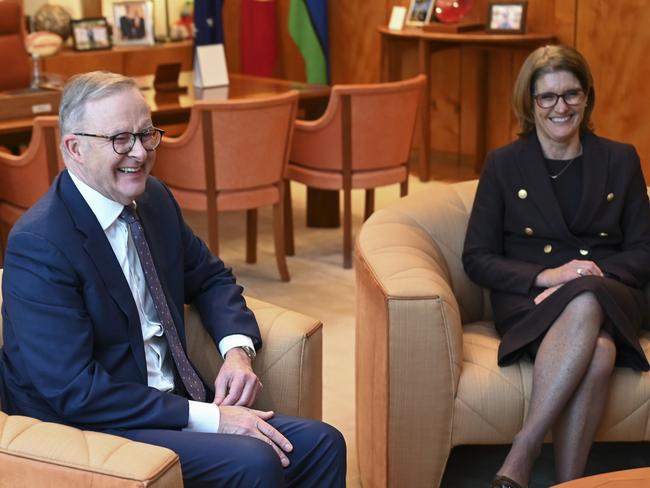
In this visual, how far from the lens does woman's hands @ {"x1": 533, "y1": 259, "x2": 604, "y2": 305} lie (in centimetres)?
326

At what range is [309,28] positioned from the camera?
8289 millimetres

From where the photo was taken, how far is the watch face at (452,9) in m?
7.49

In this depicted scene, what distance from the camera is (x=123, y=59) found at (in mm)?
8609

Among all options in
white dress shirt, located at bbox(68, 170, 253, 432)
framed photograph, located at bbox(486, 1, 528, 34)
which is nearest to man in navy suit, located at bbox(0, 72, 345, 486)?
white dress shirt, located at bbox(68, 170, 253, 432)

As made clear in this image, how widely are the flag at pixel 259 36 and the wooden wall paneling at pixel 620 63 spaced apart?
2666 mm

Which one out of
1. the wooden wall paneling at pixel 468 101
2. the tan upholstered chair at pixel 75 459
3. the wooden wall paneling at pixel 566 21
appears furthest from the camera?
the wooden wall paneling at pixel 468 101

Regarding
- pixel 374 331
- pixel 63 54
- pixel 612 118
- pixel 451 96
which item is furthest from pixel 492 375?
pixel 63 54

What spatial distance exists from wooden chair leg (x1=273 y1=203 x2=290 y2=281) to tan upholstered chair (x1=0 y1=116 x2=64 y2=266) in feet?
3.43

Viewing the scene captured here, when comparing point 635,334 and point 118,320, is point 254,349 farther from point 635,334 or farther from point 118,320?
point 635,334

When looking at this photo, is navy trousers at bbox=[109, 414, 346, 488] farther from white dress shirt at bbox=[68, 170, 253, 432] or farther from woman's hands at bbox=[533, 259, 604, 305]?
woman's hands at bbox=[533, 259, 604, 305]

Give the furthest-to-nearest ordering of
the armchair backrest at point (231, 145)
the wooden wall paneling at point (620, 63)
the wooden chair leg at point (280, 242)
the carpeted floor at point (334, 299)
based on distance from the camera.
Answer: the wooden wall paneling at point (620, 63) → the wooden chair leg at point (280, 242) → the armchair backrest at point (231, 145) → the carpeted floor at point (334, 299)

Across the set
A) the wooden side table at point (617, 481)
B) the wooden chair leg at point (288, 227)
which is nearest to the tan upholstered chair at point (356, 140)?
the wooden chair leg at point (288, 227)

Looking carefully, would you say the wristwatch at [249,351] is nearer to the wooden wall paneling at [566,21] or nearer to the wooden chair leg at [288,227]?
the wooden chair leg at [288,227]

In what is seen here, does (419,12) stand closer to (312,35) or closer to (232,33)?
(312,35)
